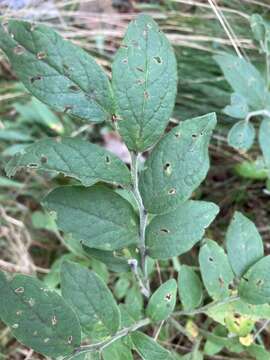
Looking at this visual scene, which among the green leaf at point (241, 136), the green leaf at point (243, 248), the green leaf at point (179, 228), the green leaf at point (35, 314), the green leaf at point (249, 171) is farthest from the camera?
the green leaf at point (249, 171)

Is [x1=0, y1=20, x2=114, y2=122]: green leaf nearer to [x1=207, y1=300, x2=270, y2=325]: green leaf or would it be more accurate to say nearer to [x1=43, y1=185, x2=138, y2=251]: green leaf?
[x1=43, y1=185, x2=138, y2=251]: green leaf

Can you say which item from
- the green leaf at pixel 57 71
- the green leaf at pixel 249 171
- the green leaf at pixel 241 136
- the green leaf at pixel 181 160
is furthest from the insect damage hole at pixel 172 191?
the green leaf at pixel 249 171

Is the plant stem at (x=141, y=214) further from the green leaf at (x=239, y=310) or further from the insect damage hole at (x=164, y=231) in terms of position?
the green leaf at (x=239, y=310)

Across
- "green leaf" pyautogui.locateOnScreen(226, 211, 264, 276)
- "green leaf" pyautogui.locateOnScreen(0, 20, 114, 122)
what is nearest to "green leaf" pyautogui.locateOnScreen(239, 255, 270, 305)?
"green leaf" pyautogui.locateOnScreen(226, 211, 264, 276)

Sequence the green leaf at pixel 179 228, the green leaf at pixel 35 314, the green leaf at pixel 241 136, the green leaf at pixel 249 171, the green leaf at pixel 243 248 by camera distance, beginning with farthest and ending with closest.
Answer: the green leaf at pixel 249 171 → the green leaf at pixel 241 136 → the green leaf at pixel 243 248 → the green leaf at pixel 179 228 → the green leaf at pixel 35 314

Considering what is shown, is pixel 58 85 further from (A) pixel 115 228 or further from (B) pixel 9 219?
(B) pixel 9 219

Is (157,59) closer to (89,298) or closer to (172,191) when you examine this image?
(172,191)
